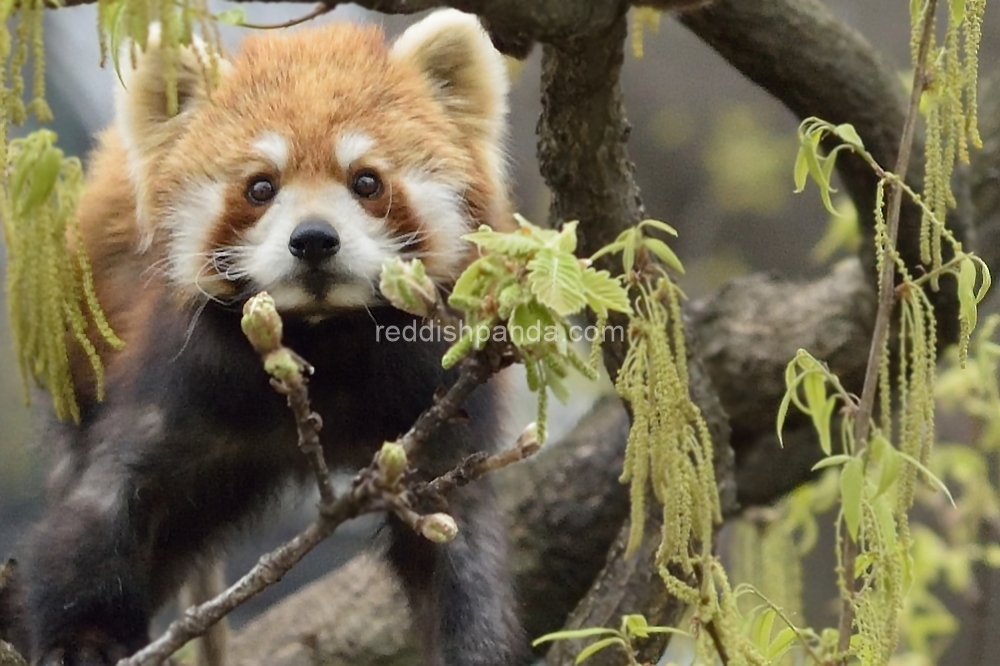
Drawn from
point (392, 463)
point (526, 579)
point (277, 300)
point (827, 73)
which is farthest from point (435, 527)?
point (526, 579)

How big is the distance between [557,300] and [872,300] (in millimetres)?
1563

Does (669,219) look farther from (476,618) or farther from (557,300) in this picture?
(557,300)

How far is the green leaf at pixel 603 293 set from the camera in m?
0.91

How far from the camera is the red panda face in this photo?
55.7 inches

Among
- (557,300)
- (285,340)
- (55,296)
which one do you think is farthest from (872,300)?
(55,296)

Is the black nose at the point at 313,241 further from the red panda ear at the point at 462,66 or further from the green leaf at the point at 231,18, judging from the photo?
the red panda ear at the point at 462,66

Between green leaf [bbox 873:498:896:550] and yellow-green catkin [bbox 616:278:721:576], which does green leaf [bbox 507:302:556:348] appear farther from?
green leaf [bbox 873:498:896:550]

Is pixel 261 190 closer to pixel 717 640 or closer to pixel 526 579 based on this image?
pixel 717 640

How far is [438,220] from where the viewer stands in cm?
154

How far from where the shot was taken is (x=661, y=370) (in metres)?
1.08

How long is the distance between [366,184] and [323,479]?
64 centimetres

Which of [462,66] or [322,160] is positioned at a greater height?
[462,66]

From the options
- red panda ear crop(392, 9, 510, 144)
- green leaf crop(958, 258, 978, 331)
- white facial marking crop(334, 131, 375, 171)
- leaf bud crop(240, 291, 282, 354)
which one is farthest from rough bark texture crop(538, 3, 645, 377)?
leaf bud crop(240, 291, 282, 354)

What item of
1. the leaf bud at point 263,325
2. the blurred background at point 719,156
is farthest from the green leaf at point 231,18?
the blurred background at point 719,156
